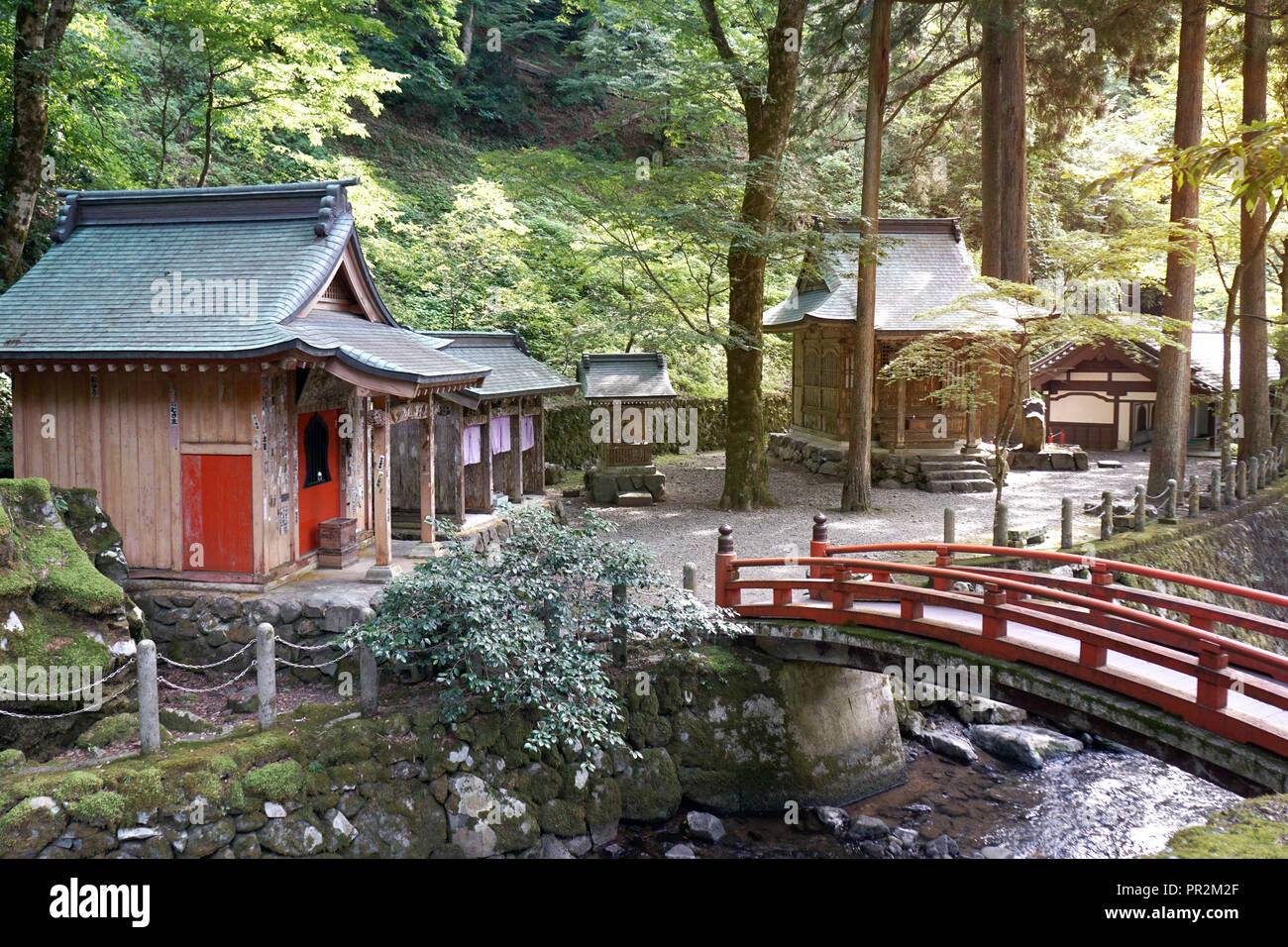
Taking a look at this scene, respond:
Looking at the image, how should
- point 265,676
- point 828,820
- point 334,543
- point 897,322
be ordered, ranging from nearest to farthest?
1. point 265,676
2. point 828,820
3. point 334,543
4. point 897,322

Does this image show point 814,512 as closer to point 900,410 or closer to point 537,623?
point 900,410

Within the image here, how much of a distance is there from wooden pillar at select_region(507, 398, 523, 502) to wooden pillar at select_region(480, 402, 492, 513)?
1469 mm

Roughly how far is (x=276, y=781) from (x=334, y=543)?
17.0ft

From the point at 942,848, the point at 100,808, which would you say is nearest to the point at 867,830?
the point at 942,848

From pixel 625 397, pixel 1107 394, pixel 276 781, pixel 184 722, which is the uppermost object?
pixel 1107 394

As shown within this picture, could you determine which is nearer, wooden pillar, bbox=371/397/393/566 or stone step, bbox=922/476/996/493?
wooden pillar, bbox=371/397/393/566

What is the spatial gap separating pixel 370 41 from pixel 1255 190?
37.4m

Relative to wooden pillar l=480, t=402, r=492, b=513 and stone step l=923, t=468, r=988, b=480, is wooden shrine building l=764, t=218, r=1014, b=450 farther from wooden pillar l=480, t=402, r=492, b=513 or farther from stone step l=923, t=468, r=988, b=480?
wooden pillar l=480, t=402, r=492, b=513

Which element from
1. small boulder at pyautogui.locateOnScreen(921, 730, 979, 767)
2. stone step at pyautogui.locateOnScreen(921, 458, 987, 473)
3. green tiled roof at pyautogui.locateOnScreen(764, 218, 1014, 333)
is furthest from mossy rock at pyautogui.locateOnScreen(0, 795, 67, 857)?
stone step at pyautogui.locateOnScreen(921, 458, 987, 473)

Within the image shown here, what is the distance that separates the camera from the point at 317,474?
45.4 feet

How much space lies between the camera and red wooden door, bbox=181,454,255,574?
12.1 m

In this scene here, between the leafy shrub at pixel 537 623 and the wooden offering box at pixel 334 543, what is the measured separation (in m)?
3.22

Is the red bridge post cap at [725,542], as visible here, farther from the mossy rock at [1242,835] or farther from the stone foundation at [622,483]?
the stone foundation at [622,483]
